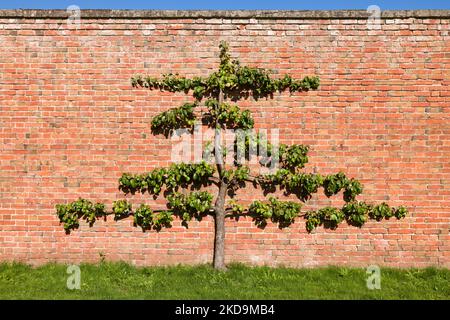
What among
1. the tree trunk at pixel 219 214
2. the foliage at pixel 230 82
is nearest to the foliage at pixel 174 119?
the foliage at pixel 230 82

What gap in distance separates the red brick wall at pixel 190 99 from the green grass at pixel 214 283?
9.8 inches

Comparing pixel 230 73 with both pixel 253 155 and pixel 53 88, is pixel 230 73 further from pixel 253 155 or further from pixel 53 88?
pixel 53 88

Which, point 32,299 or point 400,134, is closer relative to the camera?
point 32,299

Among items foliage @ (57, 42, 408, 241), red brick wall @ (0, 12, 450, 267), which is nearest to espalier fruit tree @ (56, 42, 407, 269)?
foliage @ (57, 42, 408, 241)

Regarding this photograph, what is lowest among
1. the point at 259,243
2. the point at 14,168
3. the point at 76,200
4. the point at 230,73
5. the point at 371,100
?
the point at 259,243

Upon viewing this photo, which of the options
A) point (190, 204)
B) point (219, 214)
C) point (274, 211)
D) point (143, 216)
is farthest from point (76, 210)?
point (274, 211)

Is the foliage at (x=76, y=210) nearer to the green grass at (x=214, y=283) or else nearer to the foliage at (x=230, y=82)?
the green grass at (x=214, y=283)

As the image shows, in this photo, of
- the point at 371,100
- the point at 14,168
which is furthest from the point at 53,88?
the point at 371,100

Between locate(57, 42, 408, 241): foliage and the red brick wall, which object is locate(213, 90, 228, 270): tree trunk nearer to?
locate(57, 42, 408, 241): foliage

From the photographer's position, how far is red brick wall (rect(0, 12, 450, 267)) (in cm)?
571

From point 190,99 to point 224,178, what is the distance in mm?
1190

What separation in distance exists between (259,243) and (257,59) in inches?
99.7

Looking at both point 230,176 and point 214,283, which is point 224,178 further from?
point 214,283
